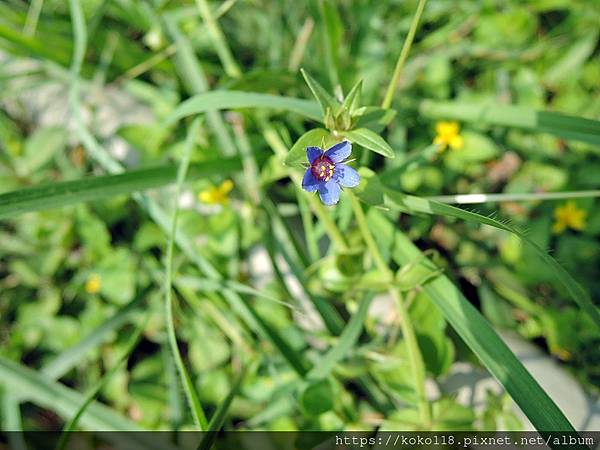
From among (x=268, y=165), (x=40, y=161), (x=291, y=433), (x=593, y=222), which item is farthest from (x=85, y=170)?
(x=593, y=222)

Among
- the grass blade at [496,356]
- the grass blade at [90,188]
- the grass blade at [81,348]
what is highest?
the grass blade at [90,188]

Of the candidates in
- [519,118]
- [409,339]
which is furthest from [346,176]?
[519,118]

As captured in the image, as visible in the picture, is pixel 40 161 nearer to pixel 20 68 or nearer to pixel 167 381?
pixel 20 68

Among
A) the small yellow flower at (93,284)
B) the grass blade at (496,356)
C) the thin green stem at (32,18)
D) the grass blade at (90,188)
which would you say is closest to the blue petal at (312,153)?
the grass blade at (496,356)

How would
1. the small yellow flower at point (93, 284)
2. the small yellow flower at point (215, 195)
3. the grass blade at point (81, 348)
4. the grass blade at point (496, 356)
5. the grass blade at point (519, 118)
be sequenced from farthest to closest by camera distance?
the small yellow flower at point (93, 284), the small yellow flower at point (215, 195), the grass blade at point (81, 348), the grass blade at point (519, 118), the grass blade at point (496, 356)

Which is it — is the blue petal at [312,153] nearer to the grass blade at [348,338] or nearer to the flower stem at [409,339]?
the flower stem at [409,339]

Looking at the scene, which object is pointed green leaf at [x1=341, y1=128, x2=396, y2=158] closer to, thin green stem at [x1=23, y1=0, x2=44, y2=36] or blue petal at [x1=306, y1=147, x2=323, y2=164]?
blue petal at [x1=306, y1=147, x2=323, y2=164]
